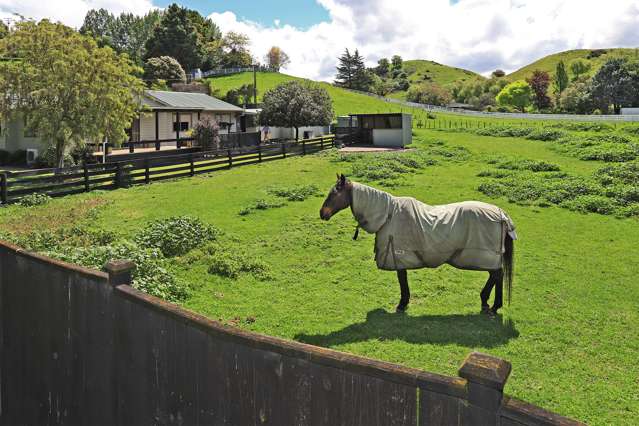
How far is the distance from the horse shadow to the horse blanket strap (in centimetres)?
87

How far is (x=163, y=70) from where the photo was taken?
7600cm

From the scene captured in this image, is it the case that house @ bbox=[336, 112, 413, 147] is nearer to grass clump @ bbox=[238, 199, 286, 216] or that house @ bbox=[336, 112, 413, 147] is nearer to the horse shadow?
grass clump @ bbox=[238, 199, 286, 216]

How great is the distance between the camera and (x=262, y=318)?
784cm

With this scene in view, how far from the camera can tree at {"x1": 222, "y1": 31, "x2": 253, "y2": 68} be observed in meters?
100

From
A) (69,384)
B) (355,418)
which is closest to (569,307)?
(355,418)

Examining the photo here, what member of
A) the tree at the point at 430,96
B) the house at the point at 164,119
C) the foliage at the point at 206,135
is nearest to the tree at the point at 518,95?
the tree at the point at 430,96

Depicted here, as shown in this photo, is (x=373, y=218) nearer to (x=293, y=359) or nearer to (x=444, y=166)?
(x=293, y=359)

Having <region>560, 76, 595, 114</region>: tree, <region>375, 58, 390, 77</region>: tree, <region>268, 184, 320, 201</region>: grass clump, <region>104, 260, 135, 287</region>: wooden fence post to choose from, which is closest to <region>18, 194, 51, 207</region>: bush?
<region>268, 184, 320, 201</region>: grass clump

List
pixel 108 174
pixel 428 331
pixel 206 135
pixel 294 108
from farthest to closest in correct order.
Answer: pixel 294 108 < pixel 206 135 < pixel 108 174 < pixel 428 331

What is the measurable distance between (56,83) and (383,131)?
870 inches

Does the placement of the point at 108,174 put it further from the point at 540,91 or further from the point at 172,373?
the point at 540,91

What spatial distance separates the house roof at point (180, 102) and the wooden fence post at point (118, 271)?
112 feet

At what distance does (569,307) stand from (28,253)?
8115 millimetres

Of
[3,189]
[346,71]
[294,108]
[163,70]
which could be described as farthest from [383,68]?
[3,189]
